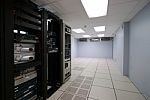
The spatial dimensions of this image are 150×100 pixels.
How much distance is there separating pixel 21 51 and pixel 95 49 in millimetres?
10902

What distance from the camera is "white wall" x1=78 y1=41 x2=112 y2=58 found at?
37.3ft

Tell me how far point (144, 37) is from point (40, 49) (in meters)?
2.57

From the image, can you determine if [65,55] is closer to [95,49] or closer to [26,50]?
[26,50]

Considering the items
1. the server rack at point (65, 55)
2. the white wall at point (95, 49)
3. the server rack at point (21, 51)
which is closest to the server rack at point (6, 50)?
the server rack at point (21, 51)

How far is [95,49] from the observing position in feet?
38.6

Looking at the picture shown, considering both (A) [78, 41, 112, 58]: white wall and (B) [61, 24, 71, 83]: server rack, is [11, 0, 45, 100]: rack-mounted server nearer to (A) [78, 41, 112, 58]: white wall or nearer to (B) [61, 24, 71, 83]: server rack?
(B) [61, 24, 71, 83]: server rack

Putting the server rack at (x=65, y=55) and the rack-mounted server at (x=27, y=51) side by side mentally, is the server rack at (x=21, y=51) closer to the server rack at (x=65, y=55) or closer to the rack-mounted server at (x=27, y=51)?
the rack-mounted server at (x=27, y=51)

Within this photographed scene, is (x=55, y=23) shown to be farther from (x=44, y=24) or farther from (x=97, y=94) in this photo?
(x=97, y=94)

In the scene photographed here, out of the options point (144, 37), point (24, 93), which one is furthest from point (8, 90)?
point (144, 37)

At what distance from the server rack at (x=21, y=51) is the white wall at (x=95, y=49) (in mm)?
10396

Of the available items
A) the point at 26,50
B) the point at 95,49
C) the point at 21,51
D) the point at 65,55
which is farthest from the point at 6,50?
the point at 95,49

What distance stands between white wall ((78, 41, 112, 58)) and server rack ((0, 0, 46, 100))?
1040 cm

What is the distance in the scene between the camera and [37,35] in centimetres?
189

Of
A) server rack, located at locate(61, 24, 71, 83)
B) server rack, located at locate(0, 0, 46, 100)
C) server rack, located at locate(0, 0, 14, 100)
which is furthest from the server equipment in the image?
server rack, located at locate(61, 24, 71, 83)
